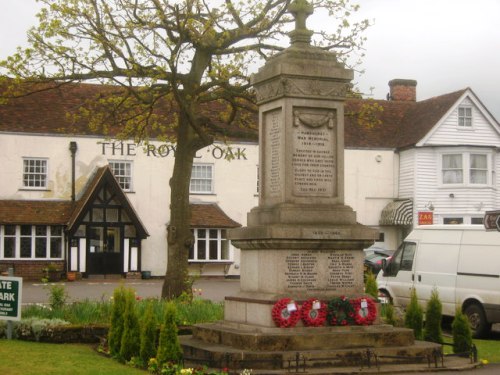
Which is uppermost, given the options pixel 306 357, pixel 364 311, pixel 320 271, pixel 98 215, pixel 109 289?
pixel 98 215

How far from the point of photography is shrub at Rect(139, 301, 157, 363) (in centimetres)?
1316

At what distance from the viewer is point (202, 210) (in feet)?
149

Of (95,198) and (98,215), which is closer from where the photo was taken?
(95,198)

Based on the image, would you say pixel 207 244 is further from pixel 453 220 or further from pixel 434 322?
pixel 434 322

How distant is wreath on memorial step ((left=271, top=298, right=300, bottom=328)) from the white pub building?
26.0 m

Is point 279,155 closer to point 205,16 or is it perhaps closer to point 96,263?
point 205,16

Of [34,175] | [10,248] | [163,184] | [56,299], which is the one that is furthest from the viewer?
[163,184]

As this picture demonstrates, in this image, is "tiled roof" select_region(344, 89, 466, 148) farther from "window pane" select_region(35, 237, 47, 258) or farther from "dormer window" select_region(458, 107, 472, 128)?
"window pane" select_region(35, 237, 47, 258)

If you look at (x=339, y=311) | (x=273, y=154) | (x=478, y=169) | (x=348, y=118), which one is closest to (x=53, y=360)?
(x=339, y=311)

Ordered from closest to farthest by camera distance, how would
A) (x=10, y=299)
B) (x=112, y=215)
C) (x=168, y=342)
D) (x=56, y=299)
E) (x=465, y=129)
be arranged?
(x=168, y=342) < (x=10, y=299) < (x=56, y=299) < (x=112, y=215) < (x=465, y=129)

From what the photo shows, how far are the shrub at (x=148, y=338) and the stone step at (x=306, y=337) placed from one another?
3.85ft

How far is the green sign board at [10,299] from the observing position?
1579cm

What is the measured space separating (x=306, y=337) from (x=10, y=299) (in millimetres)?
5677

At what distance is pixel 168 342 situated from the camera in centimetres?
1243
